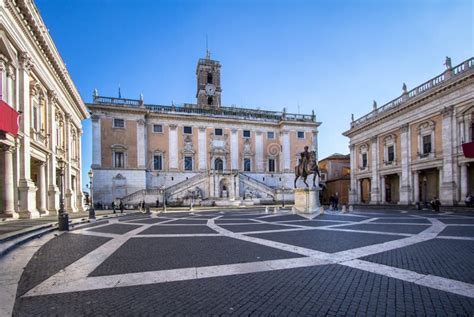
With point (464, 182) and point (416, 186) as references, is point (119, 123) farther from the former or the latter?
point (464, 182)

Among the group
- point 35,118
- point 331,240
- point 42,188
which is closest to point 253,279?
point 331,240

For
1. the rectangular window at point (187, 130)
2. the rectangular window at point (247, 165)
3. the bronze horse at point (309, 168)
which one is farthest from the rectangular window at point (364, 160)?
the rectangular window at point (187, 130)

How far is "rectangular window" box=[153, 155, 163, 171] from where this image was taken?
4427 cm

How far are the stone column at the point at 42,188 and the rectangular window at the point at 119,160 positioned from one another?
2095 centimetres

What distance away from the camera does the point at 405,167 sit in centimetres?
3259

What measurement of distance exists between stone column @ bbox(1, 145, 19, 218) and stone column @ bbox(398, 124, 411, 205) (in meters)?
36.6

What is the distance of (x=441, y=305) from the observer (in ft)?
12.9

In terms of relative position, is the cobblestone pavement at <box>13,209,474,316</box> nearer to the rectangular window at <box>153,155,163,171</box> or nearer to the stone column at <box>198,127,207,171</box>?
the rectangular window at <box>153,155,163,171</box>

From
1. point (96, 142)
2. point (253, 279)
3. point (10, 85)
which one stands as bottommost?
point (253, 279)

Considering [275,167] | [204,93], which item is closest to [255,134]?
[275,167]

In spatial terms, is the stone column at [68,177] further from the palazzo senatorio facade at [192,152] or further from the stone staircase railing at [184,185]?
the stone staircase railing at [184,185]

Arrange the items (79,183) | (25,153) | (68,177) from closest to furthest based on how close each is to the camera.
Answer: (25,153) < (68,177) < (79,183)

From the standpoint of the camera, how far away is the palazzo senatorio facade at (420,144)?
2550 cm

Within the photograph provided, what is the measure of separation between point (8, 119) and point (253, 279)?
15962 millimetres
